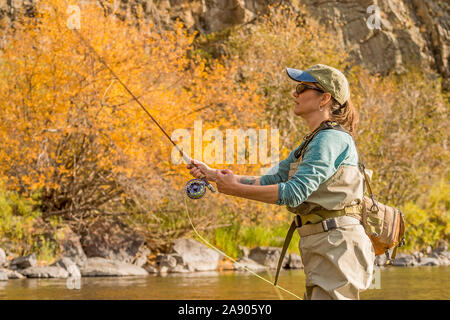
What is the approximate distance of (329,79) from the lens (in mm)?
2840

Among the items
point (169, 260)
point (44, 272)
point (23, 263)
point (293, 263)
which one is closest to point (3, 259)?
point (23, 263)

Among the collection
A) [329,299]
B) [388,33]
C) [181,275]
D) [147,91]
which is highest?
[388,33]

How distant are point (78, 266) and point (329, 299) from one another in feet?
34.5

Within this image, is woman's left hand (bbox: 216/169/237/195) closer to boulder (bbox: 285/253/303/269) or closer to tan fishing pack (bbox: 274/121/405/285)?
tan fishing pack (bbox: 274/121/405/285)

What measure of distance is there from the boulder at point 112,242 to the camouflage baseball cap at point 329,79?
11332 millimetres

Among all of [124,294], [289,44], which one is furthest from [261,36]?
[124,294]

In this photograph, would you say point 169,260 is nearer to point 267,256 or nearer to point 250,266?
point 250,266

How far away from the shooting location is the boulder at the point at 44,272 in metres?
11.2

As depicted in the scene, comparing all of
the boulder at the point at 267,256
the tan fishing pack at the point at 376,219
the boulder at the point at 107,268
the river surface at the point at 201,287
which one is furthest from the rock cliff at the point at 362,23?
the tan fishing pack at the point at 376,219

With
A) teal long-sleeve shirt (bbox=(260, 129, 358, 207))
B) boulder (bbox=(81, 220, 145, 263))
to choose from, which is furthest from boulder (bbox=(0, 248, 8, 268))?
teal long-sleeve shirt (bbox=(260, 129, 358, 207))

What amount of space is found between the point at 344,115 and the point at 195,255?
11.4 m

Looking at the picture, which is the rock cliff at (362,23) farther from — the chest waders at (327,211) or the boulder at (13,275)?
the chest waders at (327,211)

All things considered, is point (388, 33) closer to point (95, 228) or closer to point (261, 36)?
point (261, 36)
